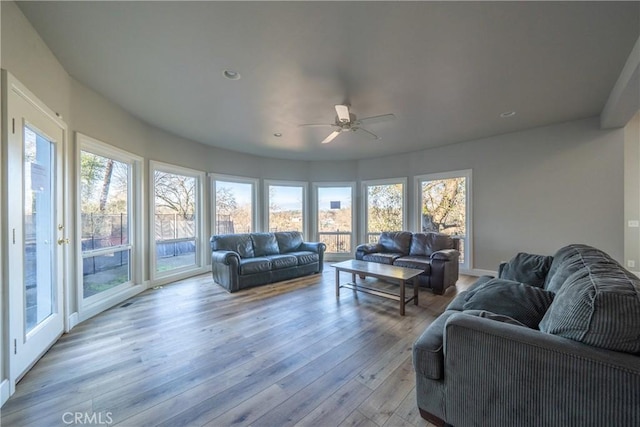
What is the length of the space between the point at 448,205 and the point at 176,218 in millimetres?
5613

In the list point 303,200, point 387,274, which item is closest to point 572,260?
point 387,274

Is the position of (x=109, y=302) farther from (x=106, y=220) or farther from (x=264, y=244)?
(x=264, y=244)

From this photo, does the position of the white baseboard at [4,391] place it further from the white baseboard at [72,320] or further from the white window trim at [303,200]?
the white window trim at [303,200]

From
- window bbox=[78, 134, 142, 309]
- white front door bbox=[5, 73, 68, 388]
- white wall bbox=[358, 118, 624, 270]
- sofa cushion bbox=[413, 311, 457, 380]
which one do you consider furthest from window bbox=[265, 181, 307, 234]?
sofa cushion bbox=[413, 311, 457, 380]

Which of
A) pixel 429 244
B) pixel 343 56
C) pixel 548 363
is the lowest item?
pixel 548 363

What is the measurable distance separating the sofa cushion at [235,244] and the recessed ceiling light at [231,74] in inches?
118

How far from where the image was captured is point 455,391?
1452 mm

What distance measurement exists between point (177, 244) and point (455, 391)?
4.98 metres

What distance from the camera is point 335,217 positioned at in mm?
7105

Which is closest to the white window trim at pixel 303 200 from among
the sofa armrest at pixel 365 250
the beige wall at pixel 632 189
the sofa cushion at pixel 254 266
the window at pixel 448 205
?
the sofa cushion at pixel 254 266

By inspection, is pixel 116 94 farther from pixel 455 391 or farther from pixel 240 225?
pixel 455 391

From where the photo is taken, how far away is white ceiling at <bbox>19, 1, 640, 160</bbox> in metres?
1.90

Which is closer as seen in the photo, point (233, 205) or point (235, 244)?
point (235, 244)

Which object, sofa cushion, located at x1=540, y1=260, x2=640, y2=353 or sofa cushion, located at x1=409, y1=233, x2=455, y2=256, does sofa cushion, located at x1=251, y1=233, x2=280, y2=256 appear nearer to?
sofa cushion, located at x1=409, y1=233, x2=455, y2=256
